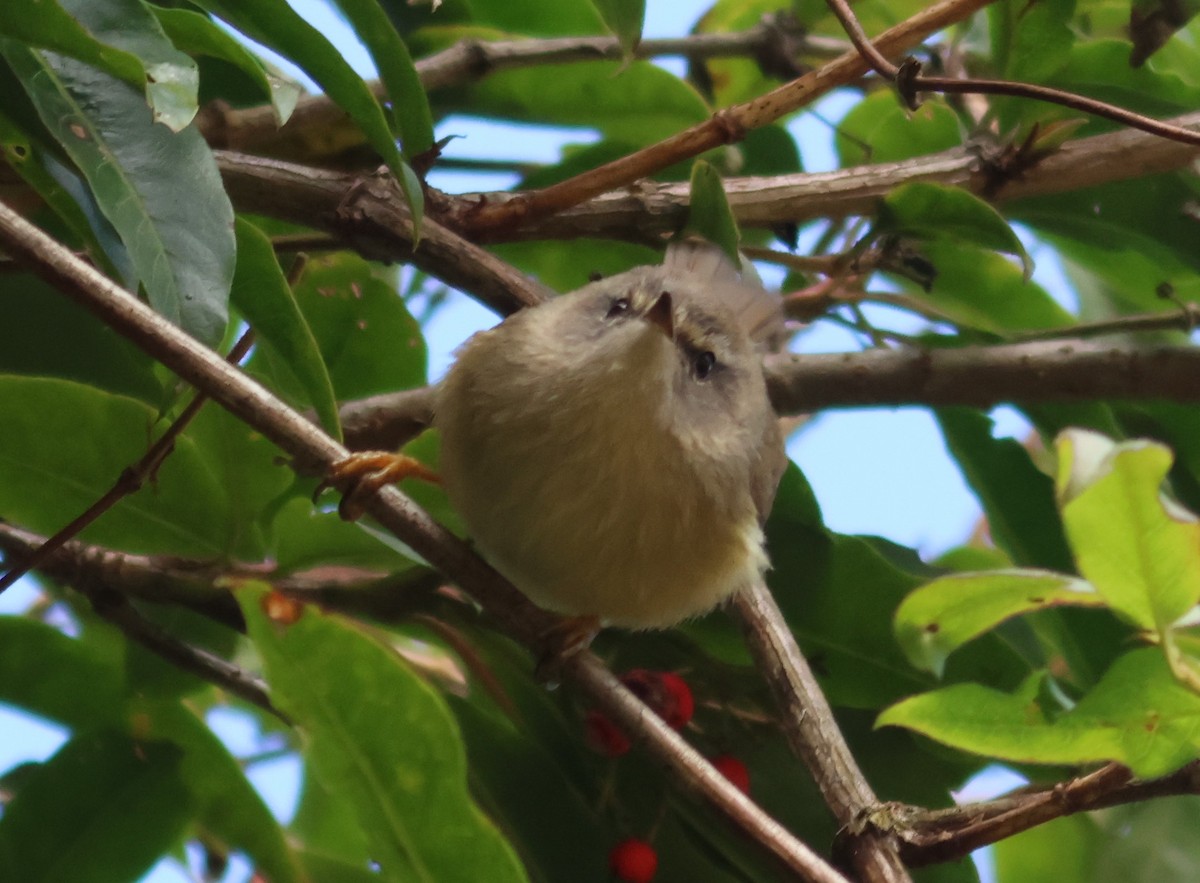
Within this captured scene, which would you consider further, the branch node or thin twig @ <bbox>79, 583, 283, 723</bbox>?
thin twig @ <bbox>79, 583, 283, 723</bbox>

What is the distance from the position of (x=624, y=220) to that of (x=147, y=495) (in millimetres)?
743

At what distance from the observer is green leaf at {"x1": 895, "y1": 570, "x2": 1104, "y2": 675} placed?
0.97m

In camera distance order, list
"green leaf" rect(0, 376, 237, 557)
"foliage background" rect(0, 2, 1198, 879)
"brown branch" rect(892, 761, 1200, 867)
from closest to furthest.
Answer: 1. "brown branch" rect(892, 761, 1200, 867)
2. "green leaf" rect(0, 376, 237, 557)
3. "foliage background" rect(0, 2, 1198, 879)

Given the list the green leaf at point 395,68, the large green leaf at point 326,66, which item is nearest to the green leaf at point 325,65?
the large green leaf at point 326,66

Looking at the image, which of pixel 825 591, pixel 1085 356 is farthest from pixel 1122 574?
pixel 1085 356

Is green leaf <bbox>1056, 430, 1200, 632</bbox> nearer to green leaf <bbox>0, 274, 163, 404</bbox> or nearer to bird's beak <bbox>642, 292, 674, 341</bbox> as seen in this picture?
bird's beak <bbox>642, 292, 674, 341</bbox>

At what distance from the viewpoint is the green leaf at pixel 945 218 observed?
156 centimetres

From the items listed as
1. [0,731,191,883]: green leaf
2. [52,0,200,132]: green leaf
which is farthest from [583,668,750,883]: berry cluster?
[52,0,200,132]: green leaf

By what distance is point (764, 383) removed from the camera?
180cm

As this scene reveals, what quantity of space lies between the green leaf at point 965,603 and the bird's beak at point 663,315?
559 millimetres

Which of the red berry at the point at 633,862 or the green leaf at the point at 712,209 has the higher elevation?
the green leaf at the point at 712,209

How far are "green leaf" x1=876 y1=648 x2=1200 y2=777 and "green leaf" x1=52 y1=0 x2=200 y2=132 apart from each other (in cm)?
77

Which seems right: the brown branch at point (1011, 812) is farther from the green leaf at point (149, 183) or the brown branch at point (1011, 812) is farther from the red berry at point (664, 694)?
the green leaf at point (149, 183)

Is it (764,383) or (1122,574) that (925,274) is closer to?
(764,383)
